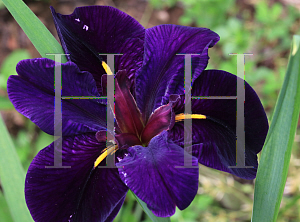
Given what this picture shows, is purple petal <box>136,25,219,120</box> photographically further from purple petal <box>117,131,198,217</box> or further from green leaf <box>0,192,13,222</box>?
green leaf <box>0,192,13,222</box>

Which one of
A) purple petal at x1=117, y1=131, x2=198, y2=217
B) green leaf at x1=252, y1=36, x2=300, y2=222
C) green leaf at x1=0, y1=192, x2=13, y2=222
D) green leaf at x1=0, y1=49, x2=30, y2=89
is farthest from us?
green leaf at x1=0, y1=49, x2=30, y2=89

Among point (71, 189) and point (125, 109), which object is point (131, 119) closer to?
point (125, 109)

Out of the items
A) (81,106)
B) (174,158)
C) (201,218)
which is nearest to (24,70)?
(81,106)

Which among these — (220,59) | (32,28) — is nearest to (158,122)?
(32,28)

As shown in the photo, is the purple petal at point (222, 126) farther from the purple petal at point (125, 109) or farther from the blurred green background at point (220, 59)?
the blurred green background at point (220, 59)

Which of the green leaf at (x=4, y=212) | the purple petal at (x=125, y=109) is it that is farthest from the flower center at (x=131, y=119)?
the green leaf at (x=4, y=212)

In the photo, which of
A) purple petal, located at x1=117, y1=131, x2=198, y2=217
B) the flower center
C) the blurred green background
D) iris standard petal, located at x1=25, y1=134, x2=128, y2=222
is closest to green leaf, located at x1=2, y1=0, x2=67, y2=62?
the flower center

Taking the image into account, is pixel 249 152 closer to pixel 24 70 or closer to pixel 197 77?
pixel 197 77

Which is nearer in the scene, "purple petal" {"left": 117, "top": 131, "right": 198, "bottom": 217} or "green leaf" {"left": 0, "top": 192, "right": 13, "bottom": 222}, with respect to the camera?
"purple petal" {"left": 117, "top": 131, "right": 198, "bottom": 217}
